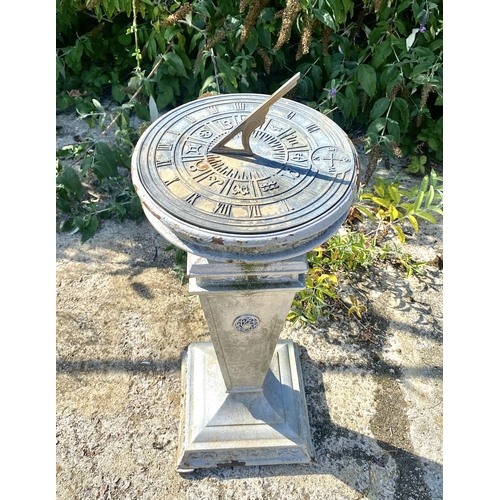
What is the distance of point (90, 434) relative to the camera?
2314 millimetres

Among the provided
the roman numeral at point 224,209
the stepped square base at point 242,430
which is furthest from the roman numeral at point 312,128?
the stepped square base at point 242,430

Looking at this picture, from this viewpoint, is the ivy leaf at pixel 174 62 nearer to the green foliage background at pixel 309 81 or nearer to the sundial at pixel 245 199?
the green foliage background at pixel 309 81

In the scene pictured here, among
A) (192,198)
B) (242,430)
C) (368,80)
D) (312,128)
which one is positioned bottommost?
(242,430)

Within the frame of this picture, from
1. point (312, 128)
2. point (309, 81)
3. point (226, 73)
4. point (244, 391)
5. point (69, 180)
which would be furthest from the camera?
point (309, 81)

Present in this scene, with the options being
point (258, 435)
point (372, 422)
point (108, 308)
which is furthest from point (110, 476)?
point (372, 422)

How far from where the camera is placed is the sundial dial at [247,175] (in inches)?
54.3

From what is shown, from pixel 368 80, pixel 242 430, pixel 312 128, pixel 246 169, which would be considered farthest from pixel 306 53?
pixel 242 430

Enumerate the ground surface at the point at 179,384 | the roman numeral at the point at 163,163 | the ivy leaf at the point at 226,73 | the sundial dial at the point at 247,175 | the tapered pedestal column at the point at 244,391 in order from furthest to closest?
the ivy leaf at the point at 226,73 < the ground surface at the point at 179,384 < the tapered pedestal column at the point at 244,391 < the roman numeral at the point at 163,163 < the sundial dial at the point at 247,175

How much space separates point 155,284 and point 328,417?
1.34 metres

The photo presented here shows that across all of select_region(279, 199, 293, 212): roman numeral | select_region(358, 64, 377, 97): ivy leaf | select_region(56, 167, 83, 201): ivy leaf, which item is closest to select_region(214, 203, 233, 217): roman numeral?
select_region(279, 199, 293, 212): roman numeral

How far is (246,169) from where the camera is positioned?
60.7 inches

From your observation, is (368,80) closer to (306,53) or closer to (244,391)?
(306,53)

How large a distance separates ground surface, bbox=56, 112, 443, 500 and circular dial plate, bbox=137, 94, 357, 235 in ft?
4.53

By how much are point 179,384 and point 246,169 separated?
4.77ft
